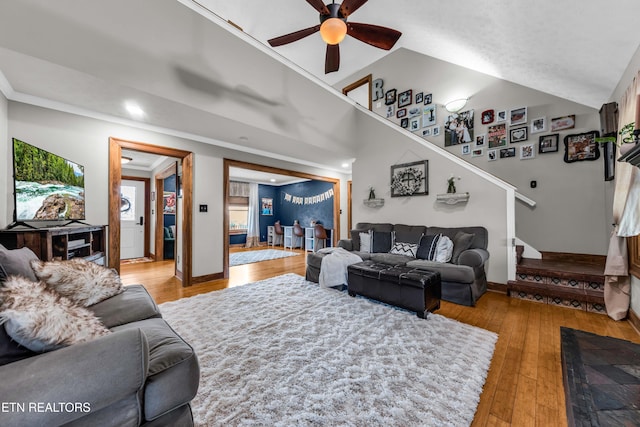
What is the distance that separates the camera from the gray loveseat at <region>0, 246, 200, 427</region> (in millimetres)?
703

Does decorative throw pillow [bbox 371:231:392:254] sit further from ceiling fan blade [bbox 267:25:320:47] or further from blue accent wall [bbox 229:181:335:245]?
ceiling fan blade [bbox 267:25:320:47]

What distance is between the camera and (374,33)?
2684 millimetres

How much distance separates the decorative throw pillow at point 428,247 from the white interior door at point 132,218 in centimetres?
628

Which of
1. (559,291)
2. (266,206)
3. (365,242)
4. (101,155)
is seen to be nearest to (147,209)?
(101,155)

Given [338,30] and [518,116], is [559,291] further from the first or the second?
[338,30]

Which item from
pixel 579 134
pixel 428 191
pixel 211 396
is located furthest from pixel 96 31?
pixel 579 134

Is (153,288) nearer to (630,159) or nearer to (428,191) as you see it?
(428,191)

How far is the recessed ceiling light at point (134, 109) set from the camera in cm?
271

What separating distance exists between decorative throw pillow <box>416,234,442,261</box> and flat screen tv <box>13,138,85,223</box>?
4260 mm

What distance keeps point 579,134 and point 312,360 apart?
463 centimetres

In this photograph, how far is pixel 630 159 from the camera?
4.62 ft

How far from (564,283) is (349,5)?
12.7ft

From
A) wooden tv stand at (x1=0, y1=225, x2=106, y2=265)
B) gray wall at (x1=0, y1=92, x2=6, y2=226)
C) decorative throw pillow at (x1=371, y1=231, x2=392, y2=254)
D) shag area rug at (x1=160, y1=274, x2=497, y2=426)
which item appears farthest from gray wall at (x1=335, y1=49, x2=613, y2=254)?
gray wall at (x1=0, y1=92, x2=6, y2=226)

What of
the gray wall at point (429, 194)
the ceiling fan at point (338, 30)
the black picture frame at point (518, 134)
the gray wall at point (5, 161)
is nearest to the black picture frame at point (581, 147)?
the black picture frame at point (518, 134)
